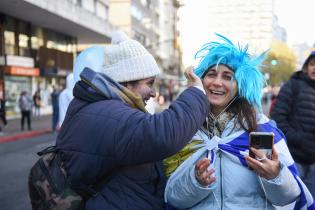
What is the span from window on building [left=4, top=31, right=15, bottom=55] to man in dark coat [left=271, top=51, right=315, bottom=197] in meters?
21.4

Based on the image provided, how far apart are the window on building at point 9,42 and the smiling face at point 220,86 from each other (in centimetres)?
2235

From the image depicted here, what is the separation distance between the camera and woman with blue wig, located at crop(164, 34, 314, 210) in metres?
2.07

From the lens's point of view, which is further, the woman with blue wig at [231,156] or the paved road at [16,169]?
the paved road at [16,169]

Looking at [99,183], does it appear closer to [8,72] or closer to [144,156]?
[144,156]

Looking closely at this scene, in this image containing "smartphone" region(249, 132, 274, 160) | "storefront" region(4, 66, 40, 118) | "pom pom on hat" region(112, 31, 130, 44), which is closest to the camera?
"smartphone" region(249, 132, 274, 160)

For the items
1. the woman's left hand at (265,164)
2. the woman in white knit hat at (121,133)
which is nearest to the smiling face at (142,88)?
the woman in white knit hat at (121,133)

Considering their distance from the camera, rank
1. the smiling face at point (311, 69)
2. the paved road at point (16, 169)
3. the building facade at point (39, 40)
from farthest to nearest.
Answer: the building facade at point (39, 40) < the paved road at point (16, 169) < the smiling face at point (311, 69)

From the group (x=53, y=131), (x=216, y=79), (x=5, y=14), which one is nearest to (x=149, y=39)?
(x=5, y=14)

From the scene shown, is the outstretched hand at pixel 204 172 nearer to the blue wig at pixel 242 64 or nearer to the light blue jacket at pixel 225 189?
the light blue jacket at pixel 225 189

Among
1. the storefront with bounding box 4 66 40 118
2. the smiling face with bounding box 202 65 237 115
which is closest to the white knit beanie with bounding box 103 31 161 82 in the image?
the smiling face with bounding box 202 65 237 115

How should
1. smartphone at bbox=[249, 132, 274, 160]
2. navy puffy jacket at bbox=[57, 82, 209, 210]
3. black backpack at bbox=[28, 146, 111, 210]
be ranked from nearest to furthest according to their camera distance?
navy puffy jacket at bbox=[57, 82, 209, 210] < black backpack at bbox=[28, 146, 111, 210] < smartphone at bbox=[249, 132, 274, 160]

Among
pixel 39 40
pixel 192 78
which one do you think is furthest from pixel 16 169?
pixel 39 40

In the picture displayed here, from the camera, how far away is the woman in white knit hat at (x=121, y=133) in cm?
170

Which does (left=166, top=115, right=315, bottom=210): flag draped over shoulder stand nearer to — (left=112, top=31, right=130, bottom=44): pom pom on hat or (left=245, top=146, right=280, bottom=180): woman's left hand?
(left=245, top=146, right=280, bottom=180): woman's left hand
